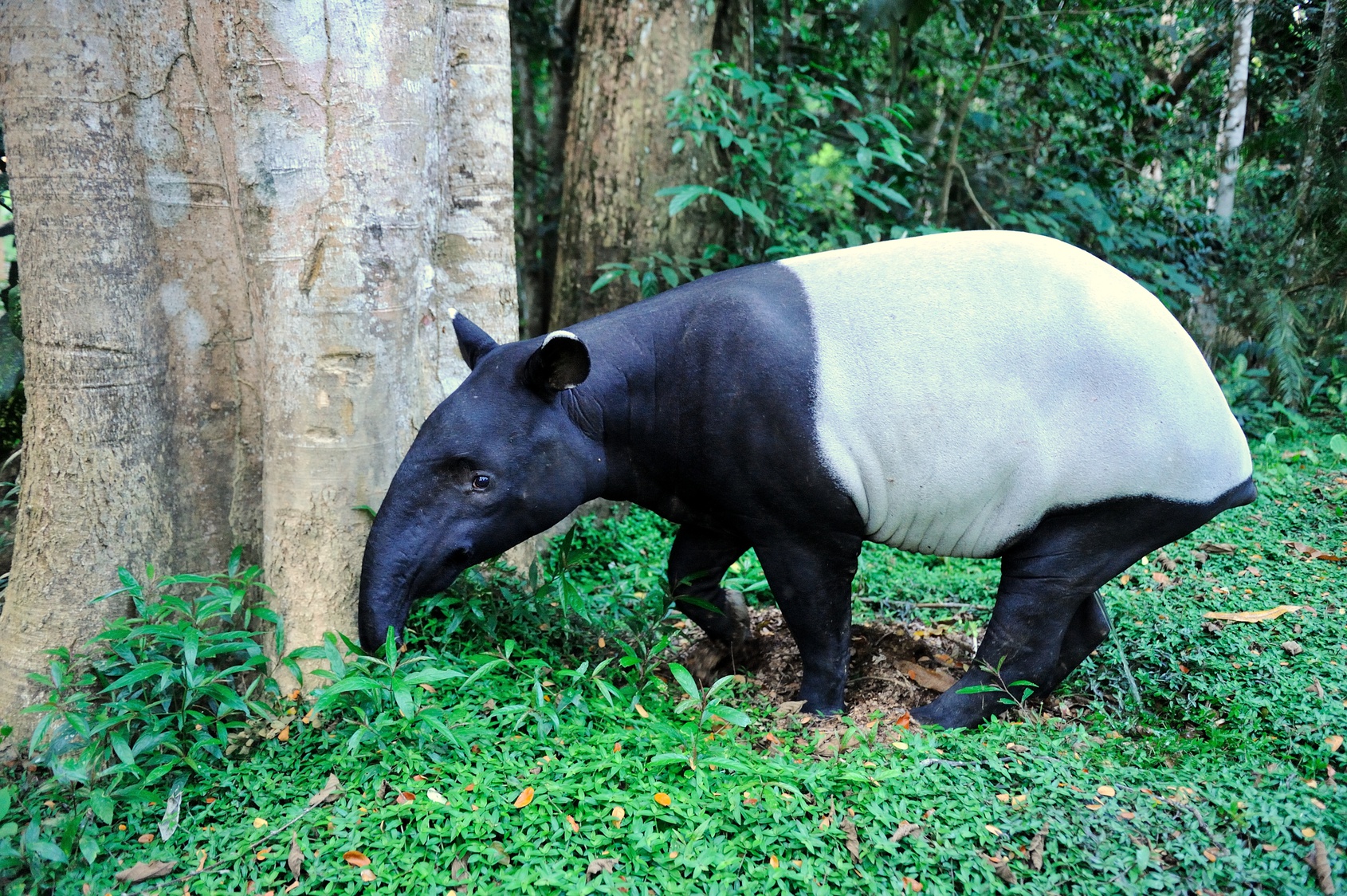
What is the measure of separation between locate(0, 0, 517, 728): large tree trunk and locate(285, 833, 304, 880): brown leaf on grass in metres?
0.94

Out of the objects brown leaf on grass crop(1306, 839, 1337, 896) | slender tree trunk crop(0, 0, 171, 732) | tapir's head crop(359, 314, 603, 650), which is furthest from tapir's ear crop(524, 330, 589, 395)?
brown leaf on grass crop(1306, 839, 1337, 896)

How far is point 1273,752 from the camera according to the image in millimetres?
3258

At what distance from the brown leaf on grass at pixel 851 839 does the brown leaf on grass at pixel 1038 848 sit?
48 cm

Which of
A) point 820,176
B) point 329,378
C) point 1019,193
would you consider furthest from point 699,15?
point 329,378

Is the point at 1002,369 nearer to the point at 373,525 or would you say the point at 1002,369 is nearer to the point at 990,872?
the point at 990,872

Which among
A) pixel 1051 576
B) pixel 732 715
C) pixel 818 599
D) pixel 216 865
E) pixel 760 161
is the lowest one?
pixel 216 865

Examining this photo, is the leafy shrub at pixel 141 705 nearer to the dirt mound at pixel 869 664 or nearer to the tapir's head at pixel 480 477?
the tapir's head at pixel 480 477

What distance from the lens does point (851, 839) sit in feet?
8.89

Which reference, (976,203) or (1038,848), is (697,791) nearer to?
(1038,848)

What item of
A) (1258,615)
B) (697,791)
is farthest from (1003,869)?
Answer: (1258,615)

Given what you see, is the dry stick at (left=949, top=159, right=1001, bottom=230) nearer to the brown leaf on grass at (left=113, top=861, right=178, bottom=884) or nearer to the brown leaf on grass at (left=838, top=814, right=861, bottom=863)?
the brown leaf on grass at (left=838, top=814, right=861, bottom=863)

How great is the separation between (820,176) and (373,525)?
392cm

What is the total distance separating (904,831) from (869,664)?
1535 millimetres

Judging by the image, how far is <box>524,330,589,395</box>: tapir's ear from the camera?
3.20m
